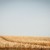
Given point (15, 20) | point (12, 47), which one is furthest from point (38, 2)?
point (12, 47)

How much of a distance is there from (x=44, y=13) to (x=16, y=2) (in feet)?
1.54

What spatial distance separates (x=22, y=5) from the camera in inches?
52.2

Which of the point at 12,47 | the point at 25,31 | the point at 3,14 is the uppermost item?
the point at 3,14

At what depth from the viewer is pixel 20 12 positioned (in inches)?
51.6

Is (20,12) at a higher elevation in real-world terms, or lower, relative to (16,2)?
lower

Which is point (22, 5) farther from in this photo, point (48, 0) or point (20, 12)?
point (48, 0)

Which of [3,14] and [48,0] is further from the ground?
[48,0]

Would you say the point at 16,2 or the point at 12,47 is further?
the point at 16,2

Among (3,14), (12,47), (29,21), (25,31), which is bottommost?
(12,47)

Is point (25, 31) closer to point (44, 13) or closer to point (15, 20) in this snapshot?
point (15, 20)

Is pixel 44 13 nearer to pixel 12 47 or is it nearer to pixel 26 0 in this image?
pixel 26 0

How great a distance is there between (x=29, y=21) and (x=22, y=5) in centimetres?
27

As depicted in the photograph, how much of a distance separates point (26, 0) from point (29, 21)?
333 millimetres

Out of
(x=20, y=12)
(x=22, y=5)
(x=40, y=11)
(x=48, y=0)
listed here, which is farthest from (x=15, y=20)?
(x=48, y=0)
